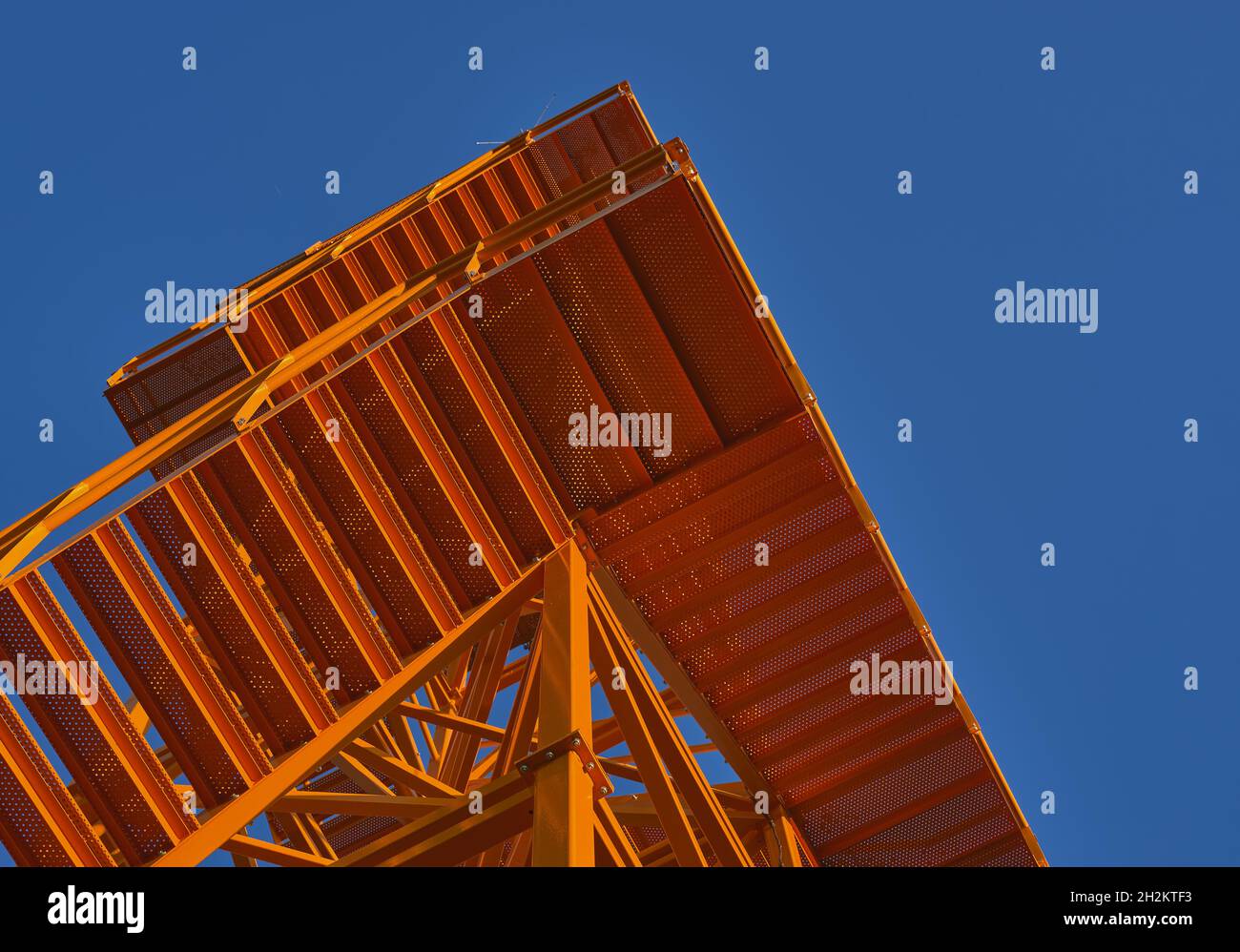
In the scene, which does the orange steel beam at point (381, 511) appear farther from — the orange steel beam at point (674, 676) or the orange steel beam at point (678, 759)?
the orange steel beam at point (674, 676)

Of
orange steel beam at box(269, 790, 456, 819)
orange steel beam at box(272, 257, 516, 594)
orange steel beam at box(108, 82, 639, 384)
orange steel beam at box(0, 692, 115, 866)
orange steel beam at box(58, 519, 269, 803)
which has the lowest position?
orange steel beam at box(269, 790, 456, 819)

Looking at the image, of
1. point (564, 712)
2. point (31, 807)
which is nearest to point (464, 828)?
point (564, 712)

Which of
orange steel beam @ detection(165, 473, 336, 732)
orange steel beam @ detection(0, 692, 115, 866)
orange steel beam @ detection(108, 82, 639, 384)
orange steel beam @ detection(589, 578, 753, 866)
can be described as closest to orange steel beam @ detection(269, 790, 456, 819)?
orange steel beam @ detection(165, 473, 336, 732)

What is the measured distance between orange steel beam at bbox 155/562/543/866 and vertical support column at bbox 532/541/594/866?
0.37 meters

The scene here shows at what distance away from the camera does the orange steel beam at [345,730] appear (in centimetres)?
811

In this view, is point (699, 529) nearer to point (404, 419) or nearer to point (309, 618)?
point (404, 419)

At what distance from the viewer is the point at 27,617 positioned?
7.89 metres

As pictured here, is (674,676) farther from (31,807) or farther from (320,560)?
(31,807)

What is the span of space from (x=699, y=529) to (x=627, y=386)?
153 centimetres

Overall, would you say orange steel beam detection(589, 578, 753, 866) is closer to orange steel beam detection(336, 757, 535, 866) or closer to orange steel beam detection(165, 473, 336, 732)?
orange steel beam detection(336, 757, 535, 866)

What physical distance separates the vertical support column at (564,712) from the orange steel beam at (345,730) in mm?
366

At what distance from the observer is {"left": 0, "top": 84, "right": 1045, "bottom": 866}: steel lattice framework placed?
27.2ft

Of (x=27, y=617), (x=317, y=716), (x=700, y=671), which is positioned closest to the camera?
(x=27, y=617)
